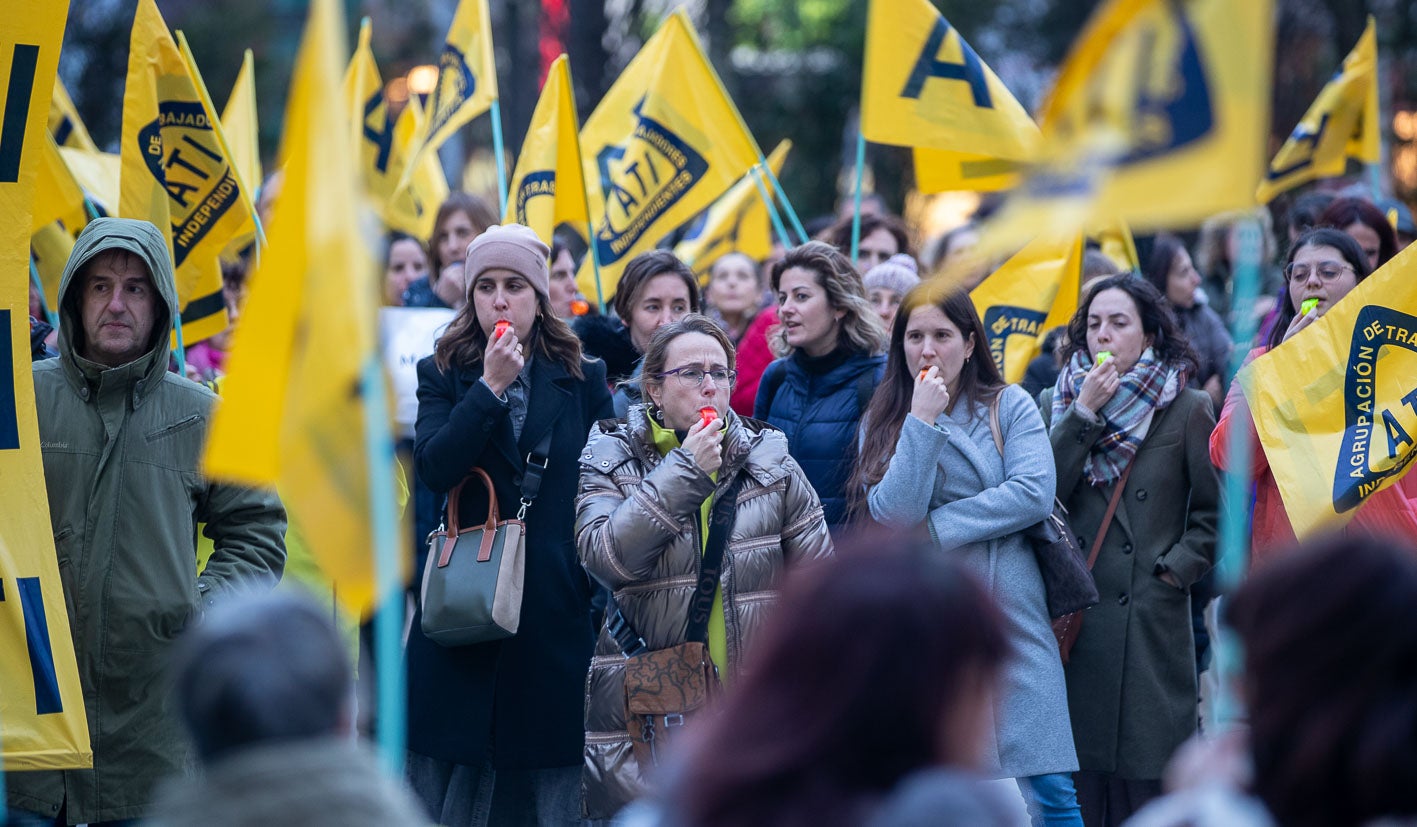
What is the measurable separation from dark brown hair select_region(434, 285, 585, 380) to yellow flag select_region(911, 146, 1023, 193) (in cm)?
260

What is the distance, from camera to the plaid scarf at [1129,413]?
5664 millimetres

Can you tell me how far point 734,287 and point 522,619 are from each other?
3411 mm

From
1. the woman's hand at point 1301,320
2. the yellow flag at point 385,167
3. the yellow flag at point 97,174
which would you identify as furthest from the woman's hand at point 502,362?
the yellow flag at point 385,167

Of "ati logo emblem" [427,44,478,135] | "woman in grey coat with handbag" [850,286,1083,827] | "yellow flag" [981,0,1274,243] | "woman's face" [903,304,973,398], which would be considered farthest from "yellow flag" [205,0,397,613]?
"ati logo emblem" [427,44,478,135]

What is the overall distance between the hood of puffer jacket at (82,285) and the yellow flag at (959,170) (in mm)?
3757

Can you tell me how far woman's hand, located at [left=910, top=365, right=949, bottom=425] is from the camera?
5035 millimetres

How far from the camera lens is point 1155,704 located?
556 centimetres

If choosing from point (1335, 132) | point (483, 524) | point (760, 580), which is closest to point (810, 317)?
point (760, 580)

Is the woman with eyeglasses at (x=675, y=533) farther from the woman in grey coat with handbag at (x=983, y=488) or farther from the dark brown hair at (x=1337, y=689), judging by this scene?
the dark brown hair at (x=1337, y=689)

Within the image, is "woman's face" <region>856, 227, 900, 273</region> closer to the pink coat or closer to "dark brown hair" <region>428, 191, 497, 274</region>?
"dark brown hair" <region>428, 191, 497, 274</region>

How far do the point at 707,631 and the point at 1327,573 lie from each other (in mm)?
2527

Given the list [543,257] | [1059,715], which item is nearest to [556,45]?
[543,257]

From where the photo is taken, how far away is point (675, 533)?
14.9ft

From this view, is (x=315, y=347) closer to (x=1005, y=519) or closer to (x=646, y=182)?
(x=1005, y=519)
